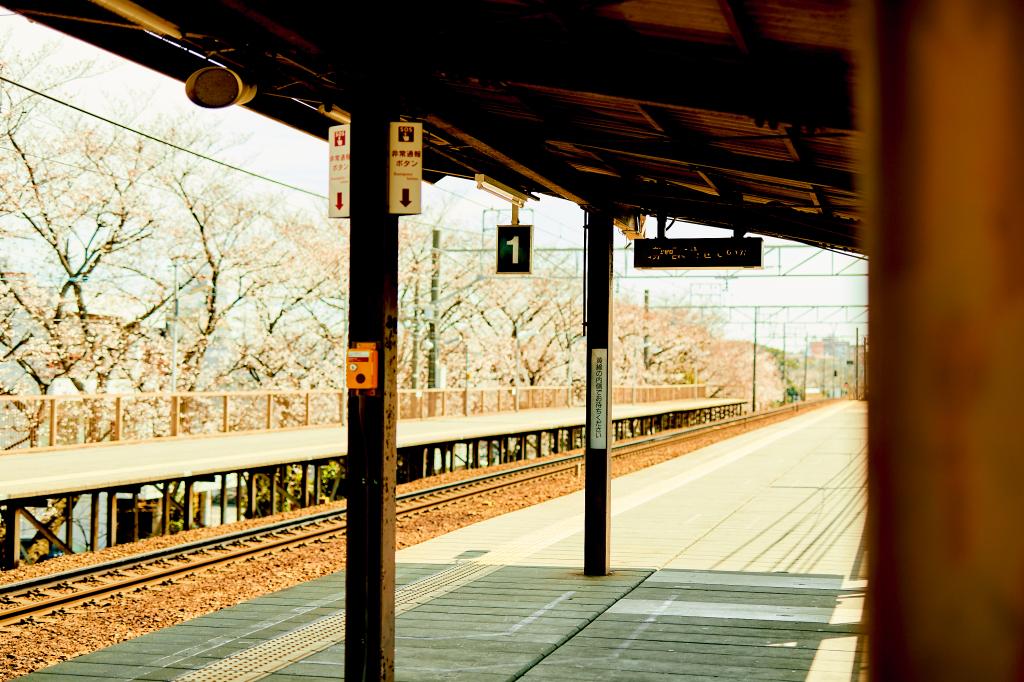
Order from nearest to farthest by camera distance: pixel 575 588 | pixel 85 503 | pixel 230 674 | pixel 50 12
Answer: pixel 50 12 → pixel 230 674 → pixel 575 588 → pixel 85 503

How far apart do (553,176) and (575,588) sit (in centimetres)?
336

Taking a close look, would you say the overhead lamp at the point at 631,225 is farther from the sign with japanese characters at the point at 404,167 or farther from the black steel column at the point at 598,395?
the sign with japanese characters at the point at 404,167

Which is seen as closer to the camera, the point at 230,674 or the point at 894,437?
the point at 894,437

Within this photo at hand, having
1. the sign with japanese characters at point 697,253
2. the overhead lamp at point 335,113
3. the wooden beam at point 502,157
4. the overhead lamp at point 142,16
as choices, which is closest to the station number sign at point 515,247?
the wooden beam at point 502,157

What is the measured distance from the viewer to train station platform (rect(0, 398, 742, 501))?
14484mm

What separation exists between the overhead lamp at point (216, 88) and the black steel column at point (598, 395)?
13.3 feet

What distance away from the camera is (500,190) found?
8.12 meters

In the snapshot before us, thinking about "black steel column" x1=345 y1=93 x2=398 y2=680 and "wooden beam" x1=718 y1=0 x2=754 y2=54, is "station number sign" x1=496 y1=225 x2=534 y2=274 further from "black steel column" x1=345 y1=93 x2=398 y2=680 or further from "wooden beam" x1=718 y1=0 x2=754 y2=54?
"wooden beam" x1=718 y1=0 x2=754 y2=54

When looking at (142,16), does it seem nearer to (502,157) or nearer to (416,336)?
(502,157)

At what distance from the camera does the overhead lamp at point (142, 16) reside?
183 inches

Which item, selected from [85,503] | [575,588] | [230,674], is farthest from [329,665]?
[85,503]

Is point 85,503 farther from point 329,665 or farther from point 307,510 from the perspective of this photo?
point 329,665

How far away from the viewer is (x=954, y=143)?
78 cm

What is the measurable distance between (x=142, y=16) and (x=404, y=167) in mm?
1385
